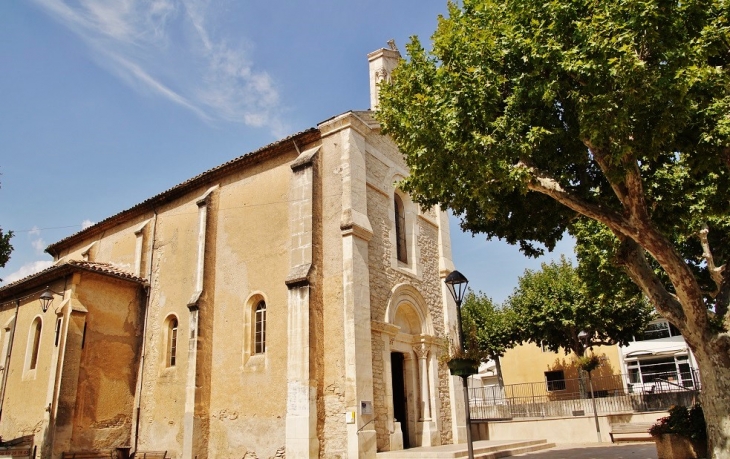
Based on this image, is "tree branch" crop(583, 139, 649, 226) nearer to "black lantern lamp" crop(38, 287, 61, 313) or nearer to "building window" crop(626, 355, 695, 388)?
"black lantern lamp" crop(38, 287, 61, 313)

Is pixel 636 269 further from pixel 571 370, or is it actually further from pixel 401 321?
pixel 571 370

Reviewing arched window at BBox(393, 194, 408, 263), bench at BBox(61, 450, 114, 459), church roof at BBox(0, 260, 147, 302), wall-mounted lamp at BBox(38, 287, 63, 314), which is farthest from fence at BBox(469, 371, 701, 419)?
wall-mounted lamp at BBox(38, 287, 63, 314)

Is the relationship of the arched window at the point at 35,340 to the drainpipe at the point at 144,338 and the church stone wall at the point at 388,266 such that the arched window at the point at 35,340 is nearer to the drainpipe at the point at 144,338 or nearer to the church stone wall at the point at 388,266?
the drainpipe at the point at 144,338

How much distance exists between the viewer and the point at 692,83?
26.7ft

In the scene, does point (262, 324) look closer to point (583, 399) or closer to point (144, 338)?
point (144, 338)

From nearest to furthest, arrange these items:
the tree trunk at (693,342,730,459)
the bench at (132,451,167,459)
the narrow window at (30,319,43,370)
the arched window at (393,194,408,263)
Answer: the tree trunk at (693,342,730,459)
the bench at (132,451,167,459)
the arched window at (393,194,408,263)
the narrow window at (30,319,43,370)

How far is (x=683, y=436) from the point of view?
11602mm

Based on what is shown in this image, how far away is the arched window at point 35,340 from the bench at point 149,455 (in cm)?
489

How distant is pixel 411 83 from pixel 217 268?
31.5ft

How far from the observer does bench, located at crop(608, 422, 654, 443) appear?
18.5 meters

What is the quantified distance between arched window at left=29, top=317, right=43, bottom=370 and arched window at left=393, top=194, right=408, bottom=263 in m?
12.8

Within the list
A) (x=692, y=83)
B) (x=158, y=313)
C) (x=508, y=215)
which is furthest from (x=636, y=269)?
(x=158, y=313)

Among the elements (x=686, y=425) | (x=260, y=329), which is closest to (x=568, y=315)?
(x=686, y=425)

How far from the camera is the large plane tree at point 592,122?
28.0 ft
